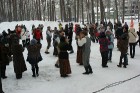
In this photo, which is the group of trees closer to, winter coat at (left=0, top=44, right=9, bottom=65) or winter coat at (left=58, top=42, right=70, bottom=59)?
winter coat at (left=58, top=42, right=70, bottom=59)

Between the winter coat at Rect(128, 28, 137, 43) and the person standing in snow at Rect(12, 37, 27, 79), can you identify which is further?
the winter coat at Rect(128, 28, 137, 43)

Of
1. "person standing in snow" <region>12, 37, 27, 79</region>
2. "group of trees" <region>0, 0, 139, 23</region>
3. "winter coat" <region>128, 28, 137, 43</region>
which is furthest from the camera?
"group of trees" <region>0, 0, 139, 23</region>

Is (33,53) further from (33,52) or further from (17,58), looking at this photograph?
(17,58)

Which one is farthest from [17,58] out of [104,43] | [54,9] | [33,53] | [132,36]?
[54,9]

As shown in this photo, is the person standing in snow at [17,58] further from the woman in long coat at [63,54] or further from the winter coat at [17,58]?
the woman in long coat at [63,54]

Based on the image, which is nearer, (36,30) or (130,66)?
(130,66)

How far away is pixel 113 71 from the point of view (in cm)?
1401

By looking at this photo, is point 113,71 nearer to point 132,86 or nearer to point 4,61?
point 132,86

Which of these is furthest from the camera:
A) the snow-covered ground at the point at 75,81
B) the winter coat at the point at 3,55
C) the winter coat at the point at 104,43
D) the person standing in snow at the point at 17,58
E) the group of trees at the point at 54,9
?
the group of trees at the point at 54,9

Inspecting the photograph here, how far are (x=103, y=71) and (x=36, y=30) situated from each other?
8.07 m

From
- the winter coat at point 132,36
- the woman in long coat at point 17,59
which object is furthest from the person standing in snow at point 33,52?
the winter coat at point 132,36

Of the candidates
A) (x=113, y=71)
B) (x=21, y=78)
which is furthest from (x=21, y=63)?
(x=113, y=71)

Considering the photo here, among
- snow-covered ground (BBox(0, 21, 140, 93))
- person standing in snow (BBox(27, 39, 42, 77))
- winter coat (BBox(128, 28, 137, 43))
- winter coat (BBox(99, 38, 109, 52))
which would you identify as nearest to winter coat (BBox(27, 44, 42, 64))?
person standing in snow (BBox(27, 39, 42, 77))

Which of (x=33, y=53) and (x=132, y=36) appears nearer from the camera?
(x=33, y=53)
